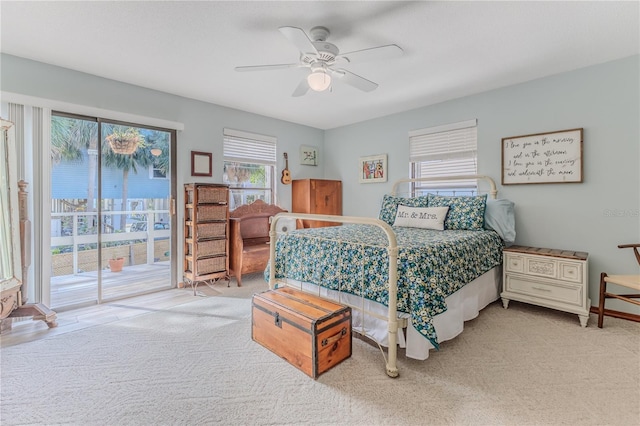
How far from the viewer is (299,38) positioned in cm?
192

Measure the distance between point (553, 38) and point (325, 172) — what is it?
12.2 ft

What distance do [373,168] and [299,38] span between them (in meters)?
3.02

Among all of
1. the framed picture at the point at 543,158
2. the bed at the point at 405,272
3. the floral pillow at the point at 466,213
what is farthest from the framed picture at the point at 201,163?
the framed picture at the point at 543,158

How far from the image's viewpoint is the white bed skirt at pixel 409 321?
1.94 metres

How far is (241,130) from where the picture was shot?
171 inches

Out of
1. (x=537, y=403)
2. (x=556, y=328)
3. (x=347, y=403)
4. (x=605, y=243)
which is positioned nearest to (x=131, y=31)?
(x=347, y=403)

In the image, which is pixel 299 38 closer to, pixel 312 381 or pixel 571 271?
pixel 312 381

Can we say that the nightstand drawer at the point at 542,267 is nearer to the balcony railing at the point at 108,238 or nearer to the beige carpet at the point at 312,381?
the beige carpet at the point at 312,381

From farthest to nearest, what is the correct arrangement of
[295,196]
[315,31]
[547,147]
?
[295,196] < [547,147] < [315,31]

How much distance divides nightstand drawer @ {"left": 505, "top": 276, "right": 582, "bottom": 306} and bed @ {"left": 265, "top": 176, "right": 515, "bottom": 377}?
0.19 m

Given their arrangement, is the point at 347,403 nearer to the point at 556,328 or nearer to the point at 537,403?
the point at 537,403

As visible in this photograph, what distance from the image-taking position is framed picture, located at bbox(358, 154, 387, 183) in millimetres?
4605

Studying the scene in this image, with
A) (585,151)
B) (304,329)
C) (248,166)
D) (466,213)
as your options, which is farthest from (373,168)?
(304,329)

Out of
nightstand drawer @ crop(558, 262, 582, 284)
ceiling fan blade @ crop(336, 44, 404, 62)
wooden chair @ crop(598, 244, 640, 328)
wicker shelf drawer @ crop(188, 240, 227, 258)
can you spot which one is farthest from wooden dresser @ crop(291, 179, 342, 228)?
wooden chair @ crop(598, 244, 640, 328)
